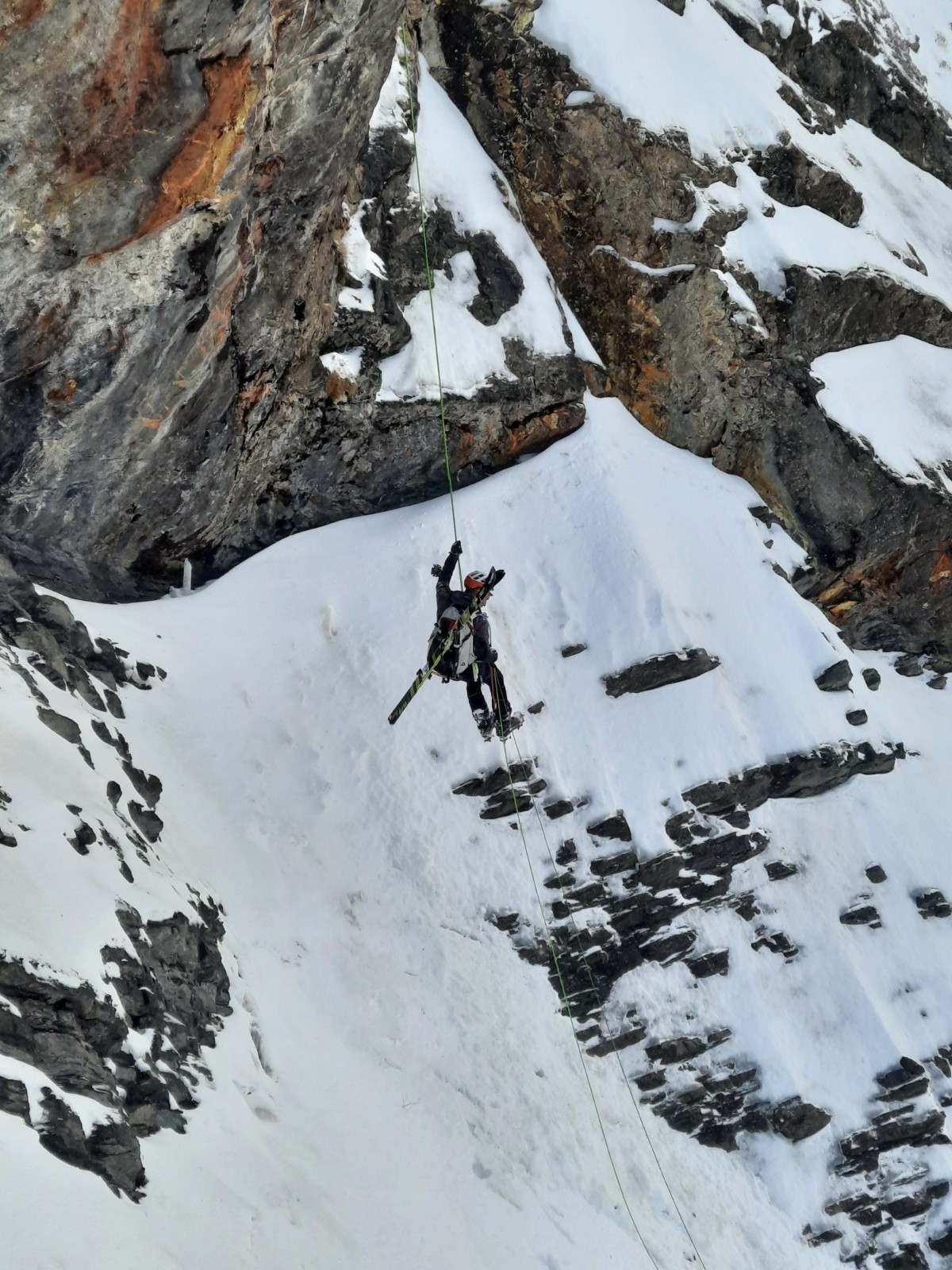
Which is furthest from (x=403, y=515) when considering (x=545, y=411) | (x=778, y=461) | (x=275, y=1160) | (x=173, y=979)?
(x=275, y=1160)

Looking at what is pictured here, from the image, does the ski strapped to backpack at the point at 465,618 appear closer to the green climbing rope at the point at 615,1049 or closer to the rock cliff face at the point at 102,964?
the green climbing rope at the point at 615,1049

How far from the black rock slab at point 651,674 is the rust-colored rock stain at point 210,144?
8551 millimetres

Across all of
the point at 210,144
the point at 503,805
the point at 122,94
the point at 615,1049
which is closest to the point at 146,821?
the point at 503,805

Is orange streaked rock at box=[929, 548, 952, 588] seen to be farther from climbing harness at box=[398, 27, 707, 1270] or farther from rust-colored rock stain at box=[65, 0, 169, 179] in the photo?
rust-colored rock stain at box=[65, 0, 169, 179]

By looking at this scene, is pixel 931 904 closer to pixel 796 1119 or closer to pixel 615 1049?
pixel 796 1119

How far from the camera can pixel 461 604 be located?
12.1m

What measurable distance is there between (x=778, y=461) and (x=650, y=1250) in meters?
12.9

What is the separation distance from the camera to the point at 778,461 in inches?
746

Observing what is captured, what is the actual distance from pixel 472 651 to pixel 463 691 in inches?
108

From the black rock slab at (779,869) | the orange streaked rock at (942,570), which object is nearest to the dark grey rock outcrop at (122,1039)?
the black rock slab at (779,869)

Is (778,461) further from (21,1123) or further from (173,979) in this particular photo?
(21,1123)

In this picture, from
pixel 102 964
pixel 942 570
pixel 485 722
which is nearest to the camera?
Answer: pixel 102 964

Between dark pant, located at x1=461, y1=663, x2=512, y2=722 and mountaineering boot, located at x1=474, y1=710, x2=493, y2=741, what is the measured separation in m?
0.05

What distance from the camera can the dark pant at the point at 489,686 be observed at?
1280cm
